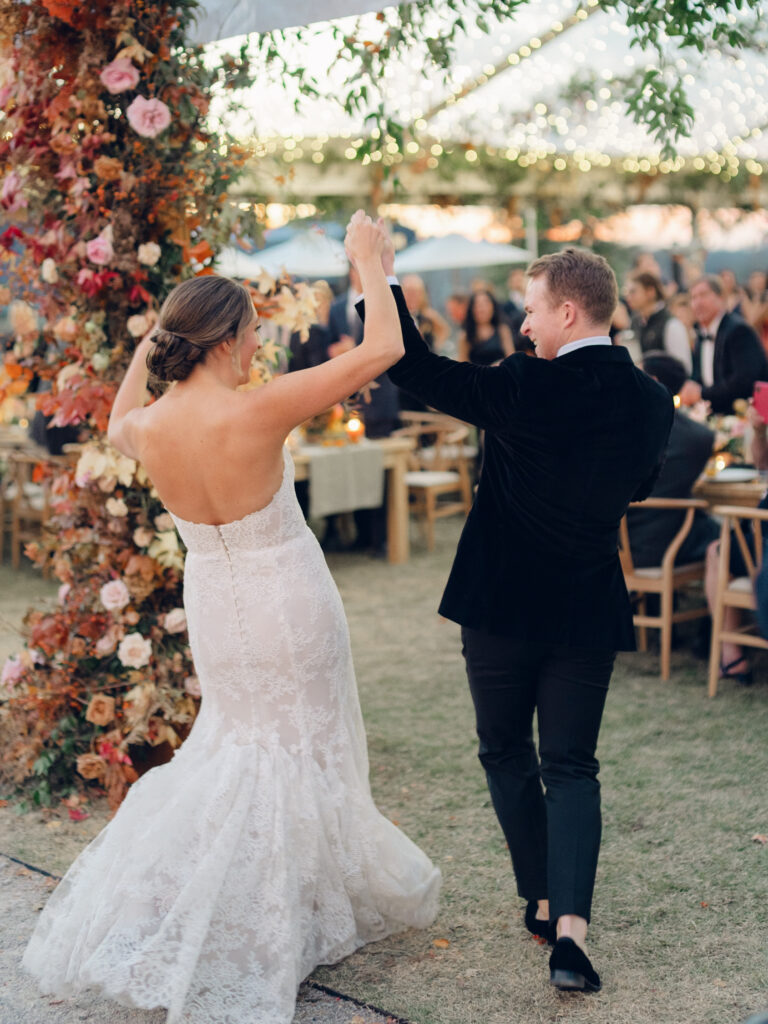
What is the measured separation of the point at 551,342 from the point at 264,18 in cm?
186

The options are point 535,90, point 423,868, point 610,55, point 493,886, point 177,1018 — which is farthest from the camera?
point 535,90

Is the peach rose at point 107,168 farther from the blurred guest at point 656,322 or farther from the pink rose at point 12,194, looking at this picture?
the blurred guest at point 656,322

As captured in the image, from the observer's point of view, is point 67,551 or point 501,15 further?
point 67,551

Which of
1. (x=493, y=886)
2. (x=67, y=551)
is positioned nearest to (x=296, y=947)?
(x=493, y=886)

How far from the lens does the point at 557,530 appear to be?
96.7 inches

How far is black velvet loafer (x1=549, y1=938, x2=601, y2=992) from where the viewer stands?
251 centimetres

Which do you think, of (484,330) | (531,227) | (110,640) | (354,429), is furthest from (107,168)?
(531,227)

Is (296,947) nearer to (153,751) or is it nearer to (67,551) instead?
(153,751)

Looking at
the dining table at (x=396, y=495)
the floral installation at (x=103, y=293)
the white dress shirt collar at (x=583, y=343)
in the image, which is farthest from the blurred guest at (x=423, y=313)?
the white dress shirt collar at (x=583, y=343)

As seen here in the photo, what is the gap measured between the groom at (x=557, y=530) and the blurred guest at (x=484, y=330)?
6865mm

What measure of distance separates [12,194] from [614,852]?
2847 mm

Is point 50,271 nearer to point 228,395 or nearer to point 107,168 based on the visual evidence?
point 107,168

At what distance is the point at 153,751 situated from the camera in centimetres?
384

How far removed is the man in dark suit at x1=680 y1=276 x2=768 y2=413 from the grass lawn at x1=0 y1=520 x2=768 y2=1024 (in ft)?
6.94
